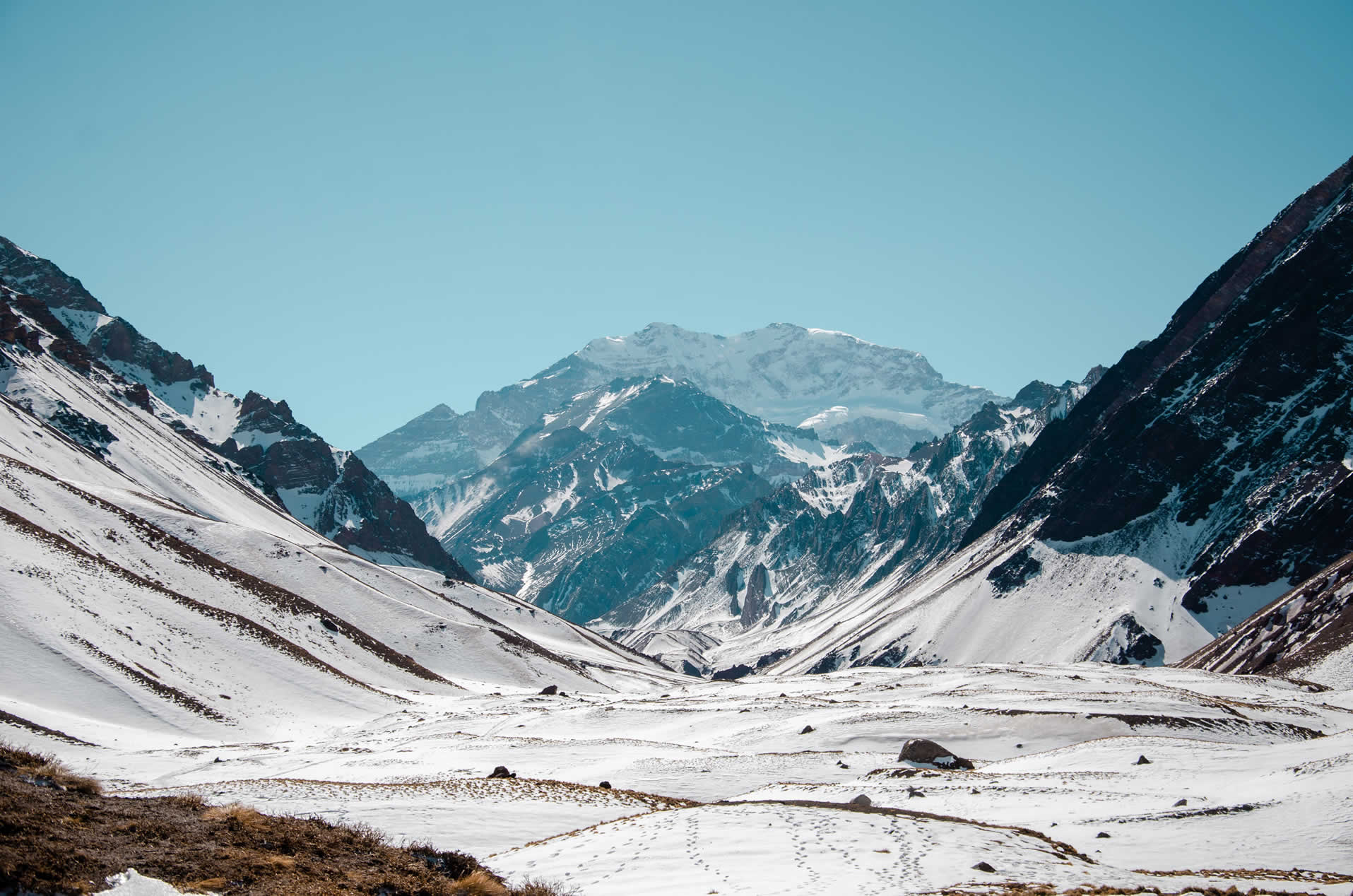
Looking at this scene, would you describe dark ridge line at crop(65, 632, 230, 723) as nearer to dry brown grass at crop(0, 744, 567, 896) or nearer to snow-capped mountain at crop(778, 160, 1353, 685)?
dry brown grass at crop(0, 744, 567, 896)

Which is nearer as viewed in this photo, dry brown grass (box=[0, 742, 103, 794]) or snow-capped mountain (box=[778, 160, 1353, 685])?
dry brown grass (box=[0, 742, 103, 794])

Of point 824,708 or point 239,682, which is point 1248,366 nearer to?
point 824,708

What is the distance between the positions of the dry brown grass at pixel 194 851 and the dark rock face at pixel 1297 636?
10897 cm

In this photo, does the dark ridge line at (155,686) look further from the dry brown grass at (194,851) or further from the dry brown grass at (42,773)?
the dry brown grass at (194,851)

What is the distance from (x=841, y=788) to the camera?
122 feet

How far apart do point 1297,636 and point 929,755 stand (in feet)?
301

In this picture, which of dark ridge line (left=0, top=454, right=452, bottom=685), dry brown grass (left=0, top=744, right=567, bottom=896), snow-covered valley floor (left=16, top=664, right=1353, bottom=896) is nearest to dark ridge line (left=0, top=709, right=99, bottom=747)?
snow-covered valley floor (left=16, top=664, right=1353, bottom=896)

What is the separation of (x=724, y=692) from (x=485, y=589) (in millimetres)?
96773

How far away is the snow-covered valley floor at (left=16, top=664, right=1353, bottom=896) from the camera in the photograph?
23.3m

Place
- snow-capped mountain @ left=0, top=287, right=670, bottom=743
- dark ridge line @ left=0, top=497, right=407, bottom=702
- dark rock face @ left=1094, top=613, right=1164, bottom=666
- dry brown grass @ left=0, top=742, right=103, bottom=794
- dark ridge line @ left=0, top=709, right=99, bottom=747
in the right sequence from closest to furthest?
1. dry brown grass @ left=0, top=742, right=103, bottom=794
2. dark ridge line @ left=0, top=709, right=99, bottom=747
3. snow-capped mountain @ left=0, top=287, right=670, bottom=743
4. dark ridge line @ left=0, top=497, right=407, bottom=702
5. dark rock face @ left=1094, top=613, right=1164, bottom=666

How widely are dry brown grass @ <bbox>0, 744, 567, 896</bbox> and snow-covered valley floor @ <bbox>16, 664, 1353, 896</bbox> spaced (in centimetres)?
370

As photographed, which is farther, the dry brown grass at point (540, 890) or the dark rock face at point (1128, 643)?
the dark rock face at point (1128, 643)

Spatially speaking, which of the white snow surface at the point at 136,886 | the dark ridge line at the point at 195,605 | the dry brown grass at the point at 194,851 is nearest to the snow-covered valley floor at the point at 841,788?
the dry brown grass at the point at 194,851

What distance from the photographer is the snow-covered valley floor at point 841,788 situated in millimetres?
23344
